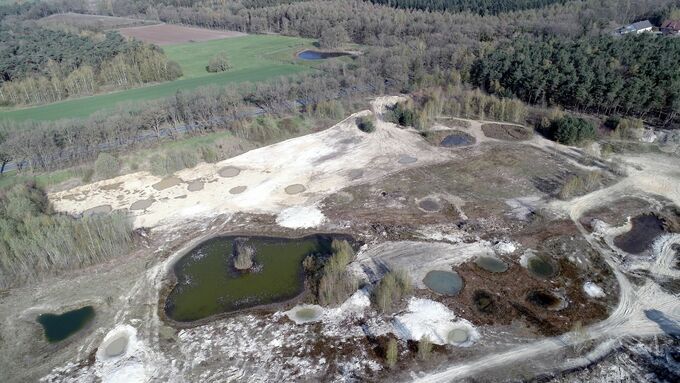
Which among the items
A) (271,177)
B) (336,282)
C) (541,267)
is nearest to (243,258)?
(336,282)

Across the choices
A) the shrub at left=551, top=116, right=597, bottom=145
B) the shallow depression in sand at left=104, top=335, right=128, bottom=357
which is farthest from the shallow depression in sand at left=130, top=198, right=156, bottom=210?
the shrub at left=551, top=116, right=597, bottom=145

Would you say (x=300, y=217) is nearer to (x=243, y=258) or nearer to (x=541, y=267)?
(x=243, y=258)

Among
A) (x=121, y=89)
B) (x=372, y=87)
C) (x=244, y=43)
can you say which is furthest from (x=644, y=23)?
(x=121, y=89)

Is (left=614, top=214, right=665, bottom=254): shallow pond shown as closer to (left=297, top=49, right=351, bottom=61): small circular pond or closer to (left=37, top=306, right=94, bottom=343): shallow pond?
(left=37, top=306, right=94, bottom=343): shallow pond

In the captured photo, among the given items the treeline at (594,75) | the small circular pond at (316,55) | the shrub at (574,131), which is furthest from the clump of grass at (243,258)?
the small circular pond at (316,55)

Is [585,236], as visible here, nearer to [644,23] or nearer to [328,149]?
[328,149]

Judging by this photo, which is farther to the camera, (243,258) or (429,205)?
(429,205)

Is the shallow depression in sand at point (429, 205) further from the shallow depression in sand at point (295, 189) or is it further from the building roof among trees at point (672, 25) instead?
the building roof among trees at point (672, 25)
